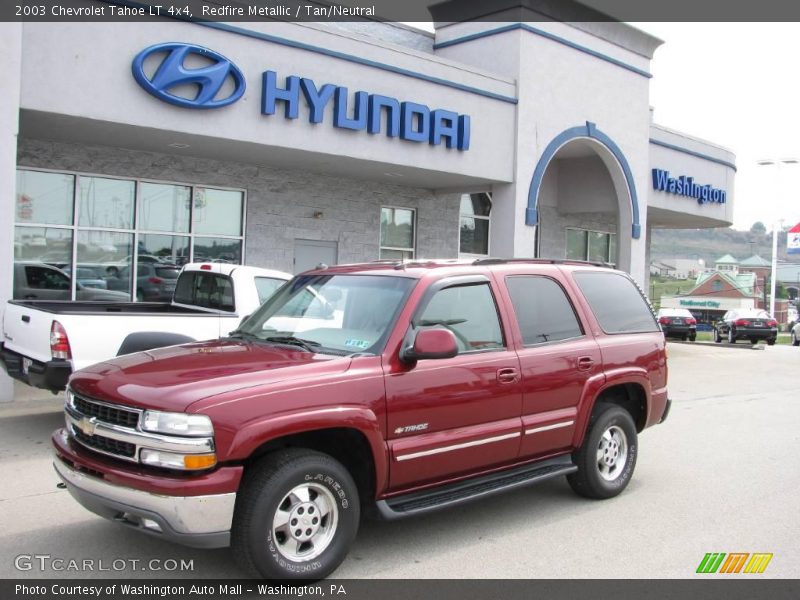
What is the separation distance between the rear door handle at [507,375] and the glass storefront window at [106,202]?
33.2 feet

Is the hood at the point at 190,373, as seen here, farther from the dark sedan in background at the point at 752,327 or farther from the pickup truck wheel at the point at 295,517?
the dark sedan in background at the point at 752,327

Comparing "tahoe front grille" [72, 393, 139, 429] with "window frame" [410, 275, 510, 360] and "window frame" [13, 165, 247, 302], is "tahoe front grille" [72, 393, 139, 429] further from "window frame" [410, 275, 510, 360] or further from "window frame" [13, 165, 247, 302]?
"window frame" [13, 165, 247, 302]

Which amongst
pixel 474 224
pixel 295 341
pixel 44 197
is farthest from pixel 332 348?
pixel 474 224

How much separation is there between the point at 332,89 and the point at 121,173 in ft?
13.0

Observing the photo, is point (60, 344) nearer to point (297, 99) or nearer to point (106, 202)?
point (297, 99)

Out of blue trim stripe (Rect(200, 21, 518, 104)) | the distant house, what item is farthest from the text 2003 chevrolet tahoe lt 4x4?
the distant house

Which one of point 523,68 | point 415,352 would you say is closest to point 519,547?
point 415,352

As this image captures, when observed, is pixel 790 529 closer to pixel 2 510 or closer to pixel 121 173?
pixel 2 510

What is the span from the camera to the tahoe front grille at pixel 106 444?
4160 millimetres

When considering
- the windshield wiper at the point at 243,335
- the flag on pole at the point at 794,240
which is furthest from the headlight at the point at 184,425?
the flag on pole at the point at 794,240

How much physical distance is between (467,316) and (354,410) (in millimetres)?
1320

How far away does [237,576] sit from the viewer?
4.52 metres

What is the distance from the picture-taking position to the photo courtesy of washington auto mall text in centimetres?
433

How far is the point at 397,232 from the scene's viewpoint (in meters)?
17.8
